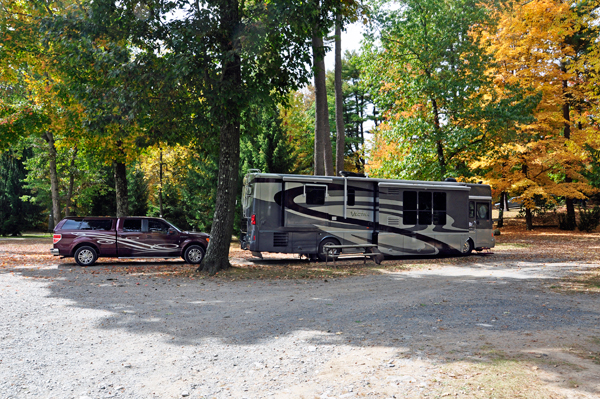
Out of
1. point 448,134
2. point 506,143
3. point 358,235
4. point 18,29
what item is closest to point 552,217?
point 506,143

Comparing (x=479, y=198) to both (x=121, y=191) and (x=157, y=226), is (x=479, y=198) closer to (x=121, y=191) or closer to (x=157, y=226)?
(x=157, y=226)

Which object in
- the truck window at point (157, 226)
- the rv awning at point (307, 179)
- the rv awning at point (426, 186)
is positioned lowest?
the truck window at point (157, 226)

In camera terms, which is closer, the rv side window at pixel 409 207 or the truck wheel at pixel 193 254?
the truck wheel at pixel 193 254

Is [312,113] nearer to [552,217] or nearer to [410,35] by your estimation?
[410,35]

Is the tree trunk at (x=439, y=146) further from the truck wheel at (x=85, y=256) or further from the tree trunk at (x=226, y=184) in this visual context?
the truck wheel at (x=85, y=256)

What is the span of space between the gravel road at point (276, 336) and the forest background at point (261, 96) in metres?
4.45

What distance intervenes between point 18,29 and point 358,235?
13763mm

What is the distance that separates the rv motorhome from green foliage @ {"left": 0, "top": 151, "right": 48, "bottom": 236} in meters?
24.3

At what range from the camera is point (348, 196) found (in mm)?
15984

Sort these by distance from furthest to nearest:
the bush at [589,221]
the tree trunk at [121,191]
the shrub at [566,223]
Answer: the shrub at [566,223] < the bush at [589,221] < the tree trunk at [121,191]

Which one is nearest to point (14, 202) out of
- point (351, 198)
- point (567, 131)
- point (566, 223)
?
point (351, 198)

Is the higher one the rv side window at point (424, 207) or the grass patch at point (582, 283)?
the rv side window at point (424, 207)

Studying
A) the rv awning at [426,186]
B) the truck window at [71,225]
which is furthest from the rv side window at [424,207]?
the truck window at [71,225]

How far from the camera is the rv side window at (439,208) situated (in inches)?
681
